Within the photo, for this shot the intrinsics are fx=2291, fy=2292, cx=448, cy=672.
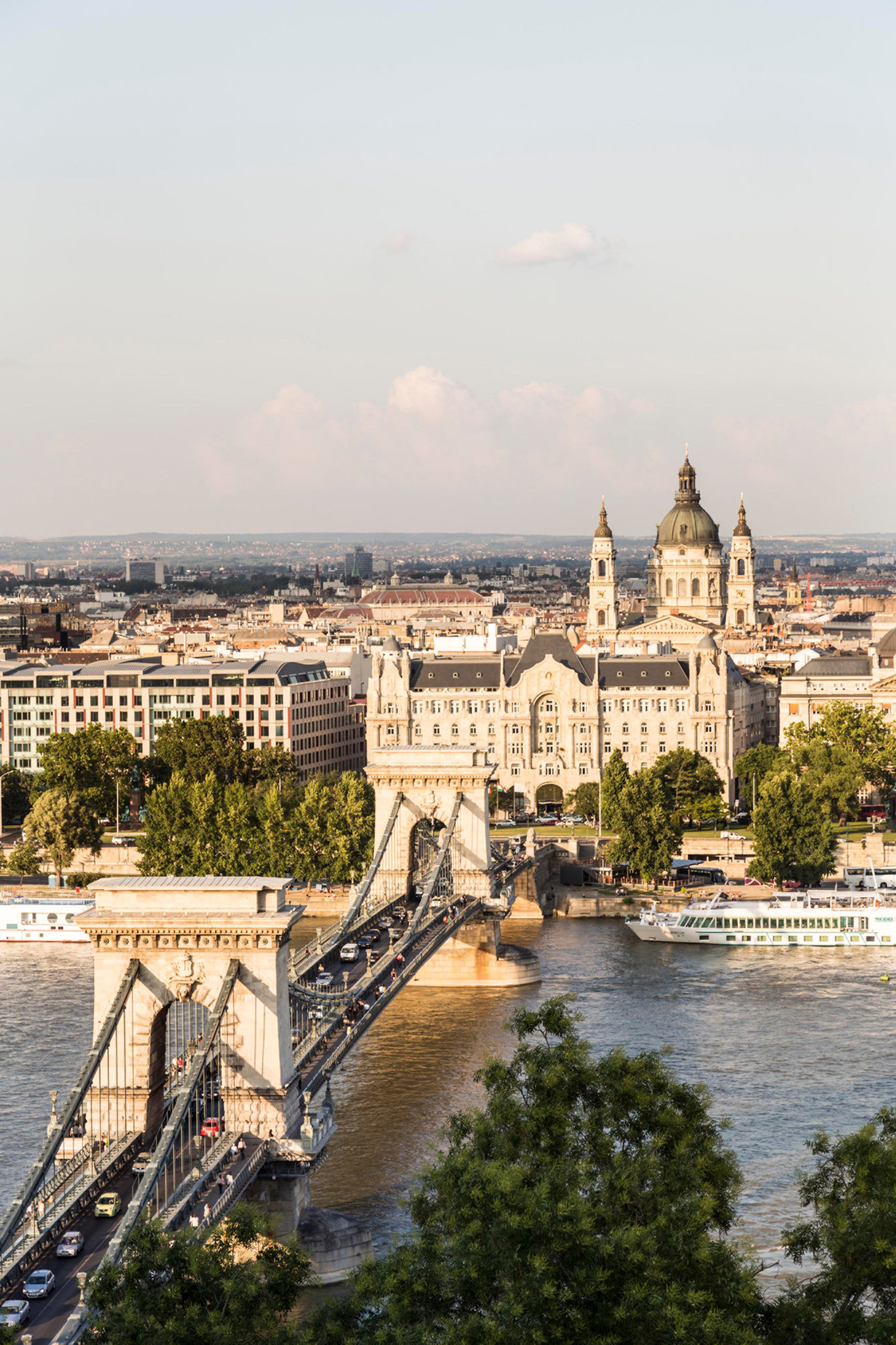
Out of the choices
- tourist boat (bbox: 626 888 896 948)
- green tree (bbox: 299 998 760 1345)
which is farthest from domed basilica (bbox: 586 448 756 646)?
green tree (bbox: 299 998 760 1345)

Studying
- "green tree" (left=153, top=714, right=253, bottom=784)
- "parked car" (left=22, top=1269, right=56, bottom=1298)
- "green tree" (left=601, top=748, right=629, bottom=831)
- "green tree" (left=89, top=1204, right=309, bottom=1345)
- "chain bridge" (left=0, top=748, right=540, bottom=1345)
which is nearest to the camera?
"green tree" (left=89, top=1204, right=309, bottom=1345)

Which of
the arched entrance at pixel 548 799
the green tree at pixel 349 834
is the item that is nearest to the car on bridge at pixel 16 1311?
the green tree at pixel 349 834

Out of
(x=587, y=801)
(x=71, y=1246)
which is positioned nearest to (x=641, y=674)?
(x=587, y=801)

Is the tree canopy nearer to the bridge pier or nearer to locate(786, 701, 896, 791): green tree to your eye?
the bridge pier

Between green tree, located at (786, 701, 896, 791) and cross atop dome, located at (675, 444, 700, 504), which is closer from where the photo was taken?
green tree, located at (786, 701, 896, 791)

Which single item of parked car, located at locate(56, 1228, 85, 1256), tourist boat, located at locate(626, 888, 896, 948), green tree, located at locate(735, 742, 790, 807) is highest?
parked car, located at locate(56, 1228, 85, 1256)

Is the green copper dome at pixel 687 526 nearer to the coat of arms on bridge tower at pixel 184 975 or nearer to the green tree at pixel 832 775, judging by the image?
the green tree at pixel 832 775

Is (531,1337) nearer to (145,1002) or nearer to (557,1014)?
(557,1014)
